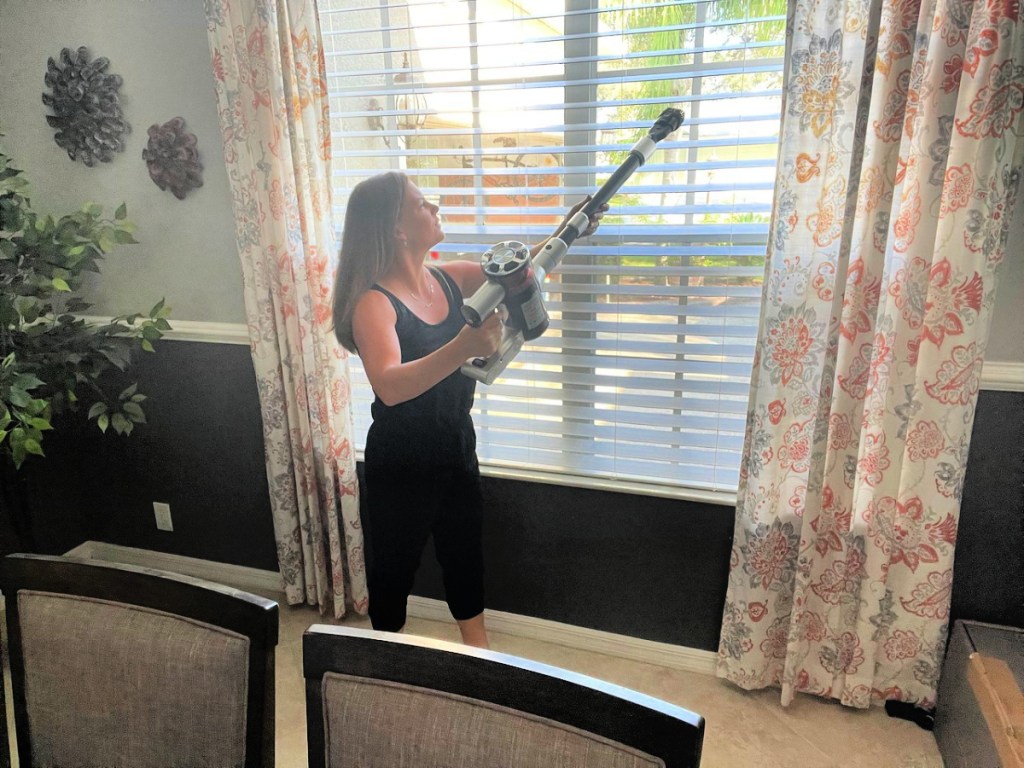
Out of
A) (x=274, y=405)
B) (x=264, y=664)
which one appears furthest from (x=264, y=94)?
(x=264, y=664)

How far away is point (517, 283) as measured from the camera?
138cm

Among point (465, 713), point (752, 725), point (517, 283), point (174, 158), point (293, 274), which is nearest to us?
point (465, 713)

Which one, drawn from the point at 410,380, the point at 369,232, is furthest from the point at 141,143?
the point at 410,380

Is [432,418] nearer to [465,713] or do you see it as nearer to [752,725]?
[465,713]

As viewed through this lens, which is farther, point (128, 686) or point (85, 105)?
point (85, 105)

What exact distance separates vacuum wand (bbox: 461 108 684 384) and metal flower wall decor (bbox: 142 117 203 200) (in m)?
1.10

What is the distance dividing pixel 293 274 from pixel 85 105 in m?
0.88

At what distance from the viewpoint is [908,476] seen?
5.08 feet

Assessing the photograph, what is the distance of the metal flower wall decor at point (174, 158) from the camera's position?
2014 mm

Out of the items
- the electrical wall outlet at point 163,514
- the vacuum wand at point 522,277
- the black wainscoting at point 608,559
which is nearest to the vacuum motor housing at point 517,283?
the vacuum wand at point 522,277

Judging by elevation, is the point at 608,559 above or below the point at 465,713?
below

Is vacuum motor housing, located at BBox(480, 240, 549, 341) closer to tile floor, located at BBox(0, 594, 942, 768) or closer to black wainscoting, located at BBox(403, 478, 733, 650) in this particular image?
black wainscoting, located at BBox(403, 478, 733, 650)

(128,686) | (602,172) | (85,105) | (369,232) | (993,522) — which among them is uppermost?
(85,105)

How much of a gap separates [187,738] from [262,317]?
133cm
